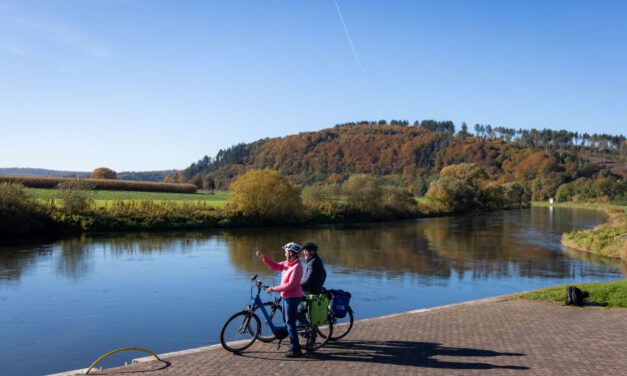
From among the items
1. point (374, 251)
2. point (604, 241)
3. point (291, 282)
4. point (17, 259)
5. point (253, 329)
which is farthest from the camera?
point (604, 241)

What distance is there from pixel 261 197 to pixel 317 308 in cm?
4545

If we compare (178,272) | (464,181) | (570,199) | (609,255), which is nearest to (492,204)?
(464,181)

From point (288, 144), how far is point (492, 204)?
334 feet


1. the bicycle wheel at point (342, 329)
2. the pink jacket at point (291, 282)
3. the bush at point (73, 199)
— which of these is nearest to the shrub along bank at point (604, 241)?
the bicycle wheel at point (342, 329)

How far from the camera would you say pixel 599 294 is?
1501cm

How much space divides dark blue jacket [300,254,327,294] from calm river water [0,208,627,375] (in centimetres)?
423

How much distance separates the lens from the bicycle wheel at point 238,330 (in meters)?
9.47

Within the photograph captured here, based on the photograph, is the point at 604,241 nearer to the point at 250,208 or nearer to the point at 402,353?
the point at 402,353

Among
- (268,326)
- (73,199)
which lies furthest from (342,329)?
(73,199)

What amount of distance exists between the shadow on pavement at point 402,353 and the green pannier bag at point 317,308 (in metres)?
0.55

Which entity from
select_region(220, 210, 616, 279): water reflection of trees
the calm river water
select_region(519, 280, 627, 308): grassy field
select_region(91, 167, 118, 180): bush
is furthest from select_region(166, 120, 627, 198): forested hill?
select_region(519, 280, 627, 308): grassy field

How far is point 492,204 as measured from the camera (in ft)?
332

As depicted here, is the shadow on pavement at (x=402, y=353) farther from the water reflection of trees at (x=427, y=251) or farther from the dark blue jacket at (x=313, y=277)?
the water reflection of trees at (x=427, y=251)

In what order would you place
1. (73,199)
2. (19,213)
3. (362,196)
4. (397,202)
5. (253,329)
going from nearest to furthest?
(253,329) → (19,213) → (73,199) → (362,196) → (397,202)
